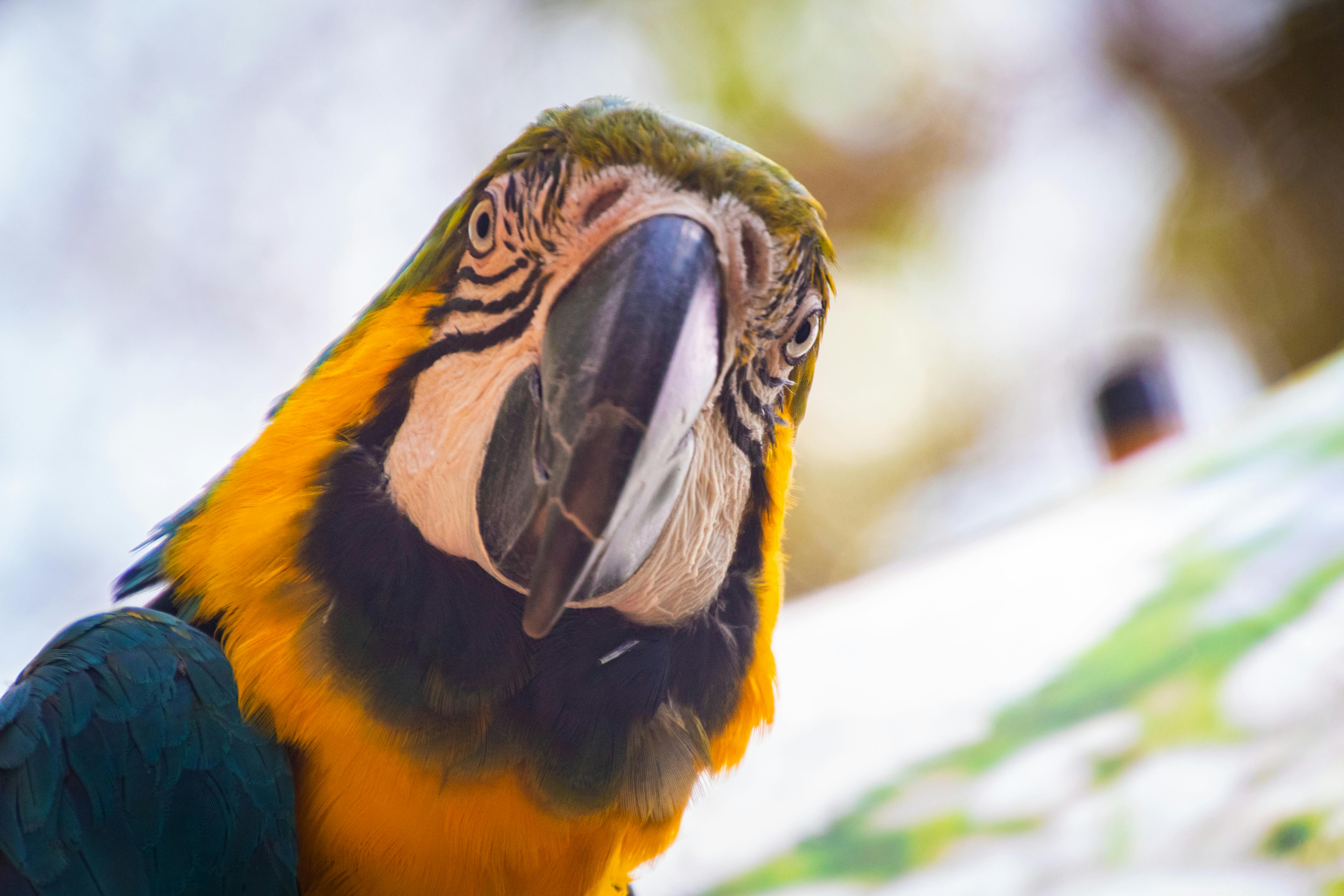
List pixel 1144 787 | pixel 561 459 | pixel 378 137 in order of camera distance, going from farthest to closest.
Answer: pixel 378 137
pixel 1144 787
pixel 561 459

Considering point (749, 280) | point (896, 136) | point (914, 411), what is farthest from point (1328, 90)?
point (749, 280)

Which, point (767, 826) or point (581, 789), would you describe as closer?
point (581, 789)

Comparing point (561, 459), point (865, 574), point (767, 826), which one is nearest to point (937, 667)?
point (767, 826)

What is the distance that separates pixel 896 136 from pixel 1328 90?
7.26ft

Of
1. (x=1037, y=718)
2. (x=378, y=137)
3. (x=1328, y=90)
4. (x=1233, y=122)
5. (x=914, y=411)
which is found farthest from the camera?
(x=914, y=411)

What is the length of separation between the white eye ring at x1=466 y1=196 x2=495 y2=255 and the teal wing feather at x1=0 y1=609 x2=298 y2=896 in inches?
23.1

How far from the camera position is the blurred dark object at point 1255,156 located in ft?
16.0

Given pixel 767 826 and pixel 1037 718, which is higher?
pixel 1037 718

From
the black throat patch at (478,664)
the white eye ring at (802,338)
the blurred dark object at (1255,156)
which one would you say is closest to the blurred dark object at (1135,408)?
the blurred dark object at (1255,156)

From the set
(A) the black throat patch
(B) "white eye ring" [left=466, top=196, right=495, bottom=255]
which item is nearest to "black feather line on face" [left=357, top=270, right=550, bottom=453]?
(A) the black throat patch

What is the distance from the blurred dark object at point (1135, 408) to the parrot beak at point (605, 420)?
2.90 meters

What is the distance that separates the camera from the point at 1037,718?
2.11 metres

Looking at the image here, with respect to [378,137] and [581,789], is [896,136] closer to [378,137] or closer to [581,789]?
[378,137]

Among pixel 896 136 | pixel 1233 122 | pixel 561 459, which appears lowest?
pixel 561 459
